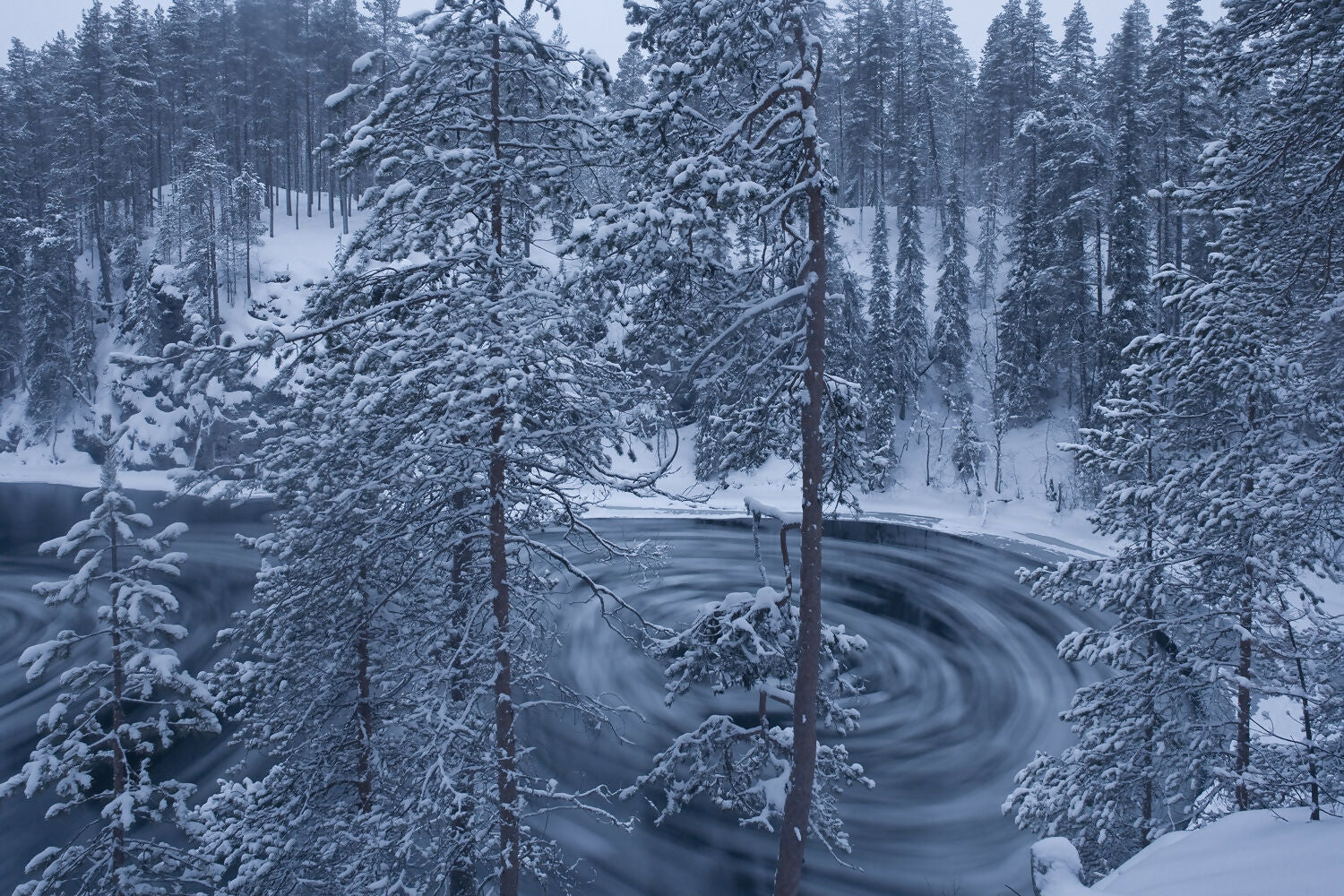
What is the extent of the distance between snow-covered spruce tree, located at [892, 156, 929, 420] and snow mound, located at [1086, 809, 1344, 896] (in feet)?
121

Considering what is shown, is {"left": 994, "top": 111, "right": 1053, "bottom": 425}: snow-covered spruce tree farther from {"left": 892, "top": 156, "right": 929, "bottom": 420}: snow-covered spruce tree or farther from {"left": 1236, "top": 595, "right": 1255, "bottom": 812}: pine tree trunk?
{"left": 1236, "top": 595, "right": 1255, "bottom": 812}: pine tree trunk

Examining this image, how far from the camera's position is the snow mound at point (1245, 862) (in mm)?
5109

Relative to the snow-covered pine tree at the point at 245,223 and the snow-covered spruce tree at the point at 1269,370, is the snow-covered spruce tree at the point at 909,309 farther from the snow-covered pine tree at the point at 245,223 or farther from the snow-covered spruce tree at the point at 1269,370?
the snow-covered pine tree at the point at 245,223

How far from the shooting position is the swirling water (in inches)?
545

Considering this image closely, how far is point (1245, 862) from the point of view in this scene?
5.69m

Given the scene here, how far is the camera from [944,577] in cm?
2886

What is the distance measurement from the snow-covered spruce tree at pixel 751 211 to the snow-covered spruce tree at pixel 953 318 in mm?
37996

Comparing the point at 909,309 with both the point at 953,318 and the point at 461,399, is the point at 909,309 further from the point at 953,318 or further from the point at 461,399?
the point at 461,399

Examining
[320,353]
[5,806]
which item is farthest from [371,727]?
[5,806]

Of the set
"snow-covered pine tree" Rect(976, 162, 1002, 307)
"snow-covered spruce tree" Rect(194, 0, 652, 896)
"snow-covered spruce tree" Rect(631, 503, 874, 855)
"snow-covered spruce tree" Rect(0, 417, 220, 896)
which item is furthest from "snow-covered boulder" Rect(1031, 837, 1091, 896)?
"snow-covered pine tree" Rect(976, 162, 1002, 307)

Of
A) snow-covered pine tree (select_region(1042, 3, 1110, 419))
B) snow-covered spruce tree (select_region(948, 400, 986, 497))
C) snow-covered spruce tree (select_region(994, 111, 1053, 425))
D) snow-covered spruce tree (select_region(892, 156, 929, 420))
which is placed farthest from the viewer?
snow-covered spruce tree (select_region(892, 156, 929, 420))

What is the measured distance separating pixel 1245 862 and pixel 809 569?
4.01 metres

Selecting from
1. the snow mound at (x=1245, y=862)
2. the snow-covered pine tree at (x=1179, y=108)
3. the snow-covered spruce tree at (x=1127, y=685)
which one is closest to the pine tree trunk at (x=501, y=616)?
the snow mound at (x=1245, y=862)

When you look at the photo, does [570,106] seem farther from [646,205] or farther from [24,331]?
[24,331]
